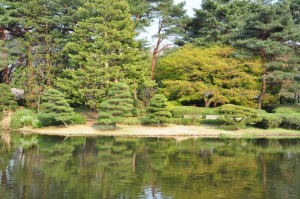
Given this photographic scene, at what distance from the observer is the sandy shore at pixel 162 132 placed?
910 inches

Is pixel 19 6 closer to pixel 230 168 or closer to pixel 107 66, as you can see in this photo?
pixel 107 66

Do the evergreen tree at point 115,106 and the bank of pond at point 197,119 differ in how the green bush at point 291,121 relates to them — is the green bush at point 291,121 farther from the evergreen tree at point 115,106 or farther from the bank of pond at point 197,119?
the evergreen tree at point 115,106

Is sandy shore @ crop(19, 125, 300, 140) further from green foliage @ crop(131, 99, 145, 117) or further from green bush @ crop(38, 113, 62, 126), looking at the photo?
green foliage @ crop(131, 99, 145, 117)

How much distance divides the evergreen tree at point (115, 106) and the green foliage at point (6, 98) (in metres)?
8.20

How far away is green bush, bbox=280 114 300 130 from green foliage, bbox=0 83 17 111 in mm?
19871

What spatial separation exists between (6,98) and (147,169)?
62.1 ft

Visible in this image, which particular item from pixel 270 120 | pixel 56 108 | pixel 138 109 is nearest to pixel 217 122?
pixel 270 120

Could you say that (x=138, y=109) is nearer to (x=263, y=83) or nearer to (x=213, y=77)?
(x=213, y=77)

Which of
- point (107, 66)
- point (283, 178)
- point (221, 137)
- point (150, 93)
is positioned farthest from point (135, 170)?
point (150, 93)

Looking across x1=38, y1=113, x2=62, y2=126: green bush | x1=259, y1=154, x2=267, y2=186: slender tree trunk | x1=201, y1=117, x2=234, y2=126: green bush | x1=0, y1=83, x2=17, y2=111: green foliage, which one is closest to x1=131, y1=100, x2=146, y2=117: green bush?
x1=201, y1=117, x2=234, y2=126: green bush

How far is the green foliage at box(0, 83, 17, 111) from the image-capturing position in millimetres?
28219

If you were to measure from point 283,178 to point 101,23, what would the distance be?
20646 millimetres

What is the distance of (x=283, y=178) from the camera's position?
1186 centimetres

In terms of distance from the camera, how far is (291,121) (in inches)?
1002
